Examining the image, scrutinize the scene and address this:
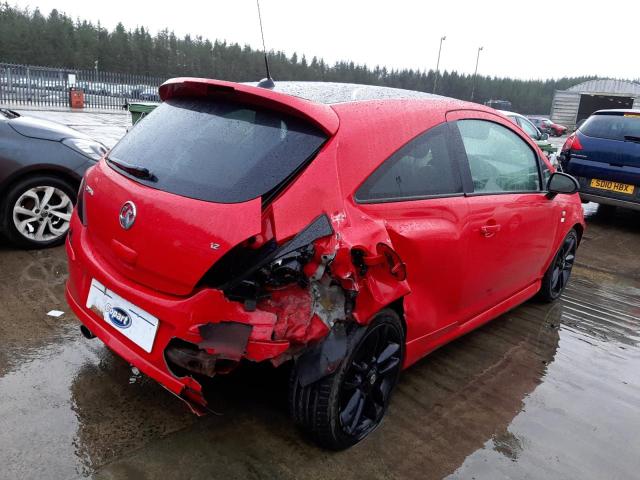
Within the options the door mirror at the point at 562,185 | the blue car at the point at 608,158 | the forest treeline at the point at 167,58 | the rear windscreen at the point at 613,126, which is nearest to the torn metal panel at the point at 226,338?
the door mirror at the point at 562,185

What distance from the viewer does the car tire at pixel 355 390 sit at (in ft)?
7.40

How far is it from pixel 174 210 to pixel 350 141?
2.62ft

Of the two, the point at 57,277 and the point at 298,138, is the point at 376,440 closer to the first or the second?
the point at 298,138

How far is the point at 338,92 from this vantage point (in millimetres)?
2652

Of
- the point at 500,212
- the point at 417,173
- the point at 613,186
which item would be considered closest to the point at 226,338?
the point at 417,173

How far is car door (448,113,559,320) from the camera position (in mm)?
3002

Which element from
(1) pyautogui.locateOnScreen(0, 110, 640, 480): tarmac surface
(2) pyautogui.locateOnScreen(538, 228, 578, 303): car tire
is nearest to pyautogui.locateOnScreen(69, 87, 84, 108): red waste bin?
(1) pyautogui.locateOnScreen(0, 110, 640, 480): tarmac surface

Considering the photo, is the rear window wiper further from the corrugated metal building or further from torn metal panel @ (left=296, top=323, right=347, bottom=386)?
the corrugated metal building

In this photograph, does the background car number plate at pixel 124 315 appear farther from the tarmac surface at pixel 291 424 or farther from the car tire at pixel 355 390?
the car tire at pixel 355 390

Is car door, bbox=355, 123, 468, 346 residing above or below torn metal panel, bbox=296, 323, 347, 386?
above

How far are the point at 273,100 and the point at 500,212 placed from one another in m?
1.62

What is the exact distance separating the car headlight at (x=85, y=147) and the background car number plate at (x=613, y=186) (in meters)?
6.63

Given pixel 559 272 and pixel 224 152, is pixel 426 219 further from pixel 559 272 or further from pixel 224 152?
pixel 559 272

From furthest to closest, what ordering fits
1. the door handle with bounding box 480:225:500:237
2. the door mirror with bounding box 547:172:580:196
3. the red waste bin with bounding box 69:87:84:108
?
the red waste bin with bounding box 69:87:84:108, the door mirror with bounding box 547:172:580:196, the door handle with bounding box 480:225:500:237
